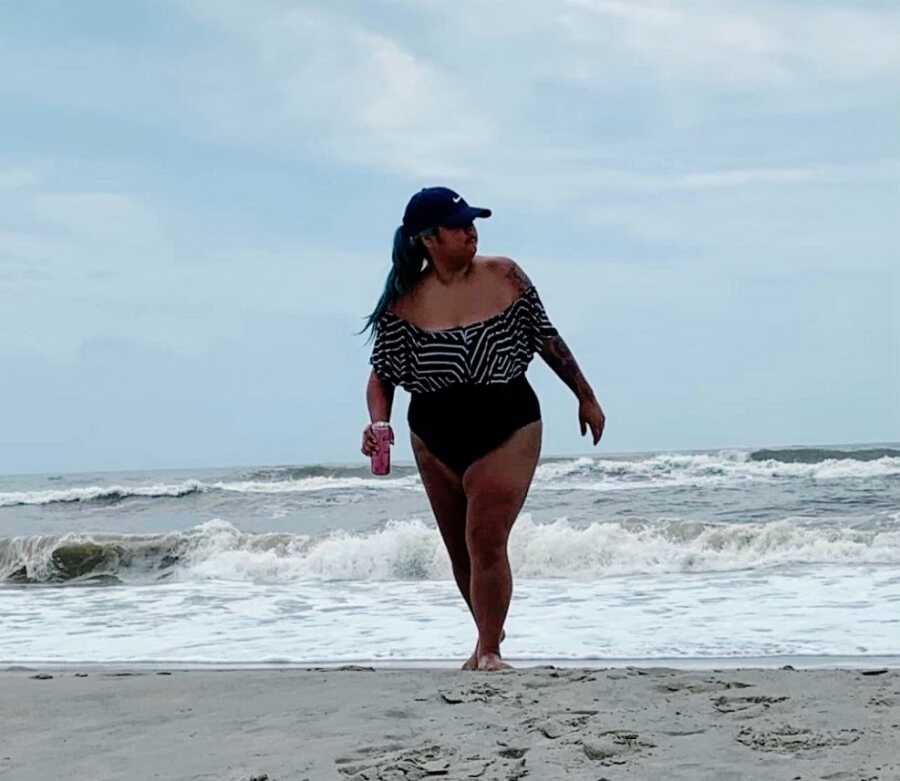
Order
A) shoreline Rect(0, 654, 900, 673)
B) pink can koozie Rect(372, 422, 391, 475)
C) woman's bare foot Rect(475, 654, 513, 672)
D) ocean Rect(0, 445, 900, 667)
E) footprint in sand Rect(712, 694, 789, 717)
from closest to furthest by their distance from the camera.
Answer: footprint in sand Rect(712, 694, 789, 717)
pink can koozie Rect(372, 422, 391, 475)
woman's bare foot Rect(475, 654, 513, 672)
shoreline Rect(0, 654, 900, 673)
ocean Rect(0, 445, 900, 667)

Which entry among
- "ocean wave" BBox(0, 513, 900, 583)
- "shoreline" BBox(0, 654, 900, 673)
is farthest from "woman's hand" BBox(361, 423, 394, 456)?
"ocean wave" BBox(0, 513, 900, 583)

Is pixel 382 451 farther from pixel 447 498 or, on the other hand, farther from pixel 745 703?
pixel 745 703

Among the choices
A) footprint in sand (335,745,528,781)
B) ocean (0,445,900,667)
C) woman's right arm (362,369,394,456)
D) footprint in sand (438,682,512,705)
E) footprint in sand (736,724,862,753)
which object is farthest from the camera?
ocean (0,445,900,667)

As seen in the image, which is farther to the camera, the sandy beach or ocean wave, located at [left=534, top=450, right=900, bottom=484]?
ocean wave, located at [left=534, top=450, right=900, bottom=484]

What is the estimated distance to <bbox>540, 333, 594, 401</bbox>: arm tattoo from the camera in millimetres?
3982

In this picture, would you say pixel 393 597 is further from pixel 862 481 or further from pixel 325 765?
pixel 862 481

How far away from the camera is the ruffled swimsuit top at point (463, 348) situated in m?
3.85

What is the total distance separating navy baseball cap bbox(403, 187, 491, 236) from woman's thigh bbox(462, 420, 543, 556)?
2.46ft

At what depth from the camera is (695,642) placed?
5.70 metres

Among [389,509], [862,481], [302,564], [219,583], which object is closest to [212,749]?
[219,583]

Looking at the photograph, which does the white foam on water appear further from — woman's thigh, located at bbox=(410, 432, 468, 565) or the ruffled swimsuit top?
the ruffled swimsuit top

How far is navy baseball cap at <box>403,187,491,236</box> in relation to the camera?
3.90 metres

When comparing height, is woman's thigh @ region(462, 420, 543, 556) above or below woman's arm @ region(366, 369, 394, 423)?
below

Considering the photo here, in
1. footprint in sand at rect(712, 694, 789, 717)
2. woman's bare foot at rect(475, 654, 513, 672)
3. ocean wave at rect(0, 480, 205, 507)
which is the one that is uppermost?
footprint in sand at rect(712, 694, 789, 717)
